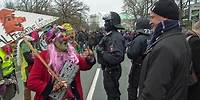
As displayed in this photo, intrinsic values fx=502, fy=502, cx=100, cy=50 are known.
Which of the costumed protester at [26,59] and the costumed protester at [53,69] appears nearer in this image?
the costumed protester at [53,69]

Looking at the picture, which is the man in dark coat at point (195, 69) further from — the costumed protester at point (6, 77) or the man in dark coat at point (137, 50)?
the man in dark coat at point (137, 50)

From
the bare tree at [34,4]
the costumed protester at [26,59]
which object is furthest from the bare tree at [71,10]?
the costumed protester at [26,59]

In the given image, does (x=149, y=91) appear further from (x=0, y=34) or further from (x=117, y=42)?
(x=117, y=42)

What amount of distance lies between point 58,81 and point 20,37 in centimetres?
164

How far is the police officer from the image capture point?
7.95 metres

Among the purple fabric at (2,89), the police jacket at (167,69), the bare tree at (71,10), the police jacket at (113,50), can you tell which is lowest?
the bare tree at (71,10)

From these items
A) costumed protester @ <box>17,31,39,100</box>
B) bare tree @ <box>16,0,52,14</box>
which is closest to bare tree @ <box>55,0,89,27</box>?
bare tree @ <box>16,0,52,14</box>

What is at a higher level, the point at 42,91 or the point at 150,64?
the point at 150,64

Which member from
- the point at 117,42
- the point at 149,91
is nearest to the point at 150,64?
the point at 149,91

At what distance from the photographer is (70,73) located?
5.45 metres

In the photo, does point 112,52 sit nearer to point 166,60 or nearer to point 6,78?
point 6,78

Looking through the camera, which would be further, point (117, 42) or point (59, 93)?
point (117, 42)

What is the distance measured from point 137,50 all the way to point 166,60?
4013 millimetres

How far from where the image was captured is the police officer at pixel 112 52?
7949mm
